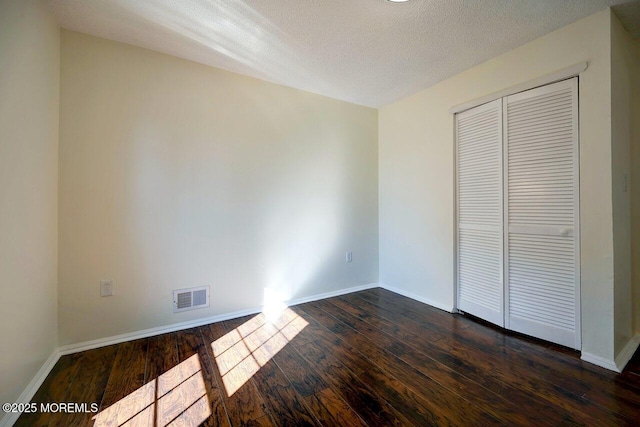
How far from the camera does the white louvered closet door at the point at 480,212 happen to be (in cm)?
231

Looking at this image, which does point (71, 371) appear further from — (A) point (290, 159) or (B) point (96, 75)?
(A) point (290, 159)

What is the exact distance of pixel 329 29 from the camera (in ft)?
6.26

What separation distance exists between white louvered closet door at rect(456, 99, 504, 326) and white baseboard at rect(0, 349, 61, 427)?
3.24 m

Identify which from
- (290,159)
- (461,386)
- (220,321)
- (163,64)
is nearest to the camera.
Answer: (461,386)

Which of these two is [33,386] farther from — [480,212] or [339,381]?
[480,212]

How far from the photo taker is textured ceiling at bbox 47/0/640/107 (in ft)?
5.53

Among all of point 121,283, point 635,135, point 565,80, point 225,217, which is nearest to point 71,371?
point 121,283

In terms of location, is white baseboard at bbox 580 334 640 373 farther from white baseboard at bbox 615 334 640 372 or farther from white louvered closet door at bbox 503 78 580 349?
white louvered closet door at bbox 503 78 580 349

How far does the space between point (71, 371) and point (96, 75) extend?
212cm

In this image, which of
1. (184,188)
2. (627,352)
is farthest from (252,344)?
(627,352)

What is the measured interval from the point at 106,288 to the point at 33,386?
0.67 metres

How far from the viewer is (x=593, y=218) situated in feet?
5.77

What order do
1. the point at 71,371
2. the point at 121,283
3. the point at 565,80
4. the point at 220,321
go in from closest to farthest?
the point at 71,371 < the point at 565,80 < the point at 121,283 < the point at 220,321

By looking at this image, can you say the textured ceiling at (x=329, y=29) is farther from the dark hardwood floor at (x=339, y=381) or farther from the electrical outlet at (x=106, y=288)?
the dark hardwood floor at (x=339, y=381)
